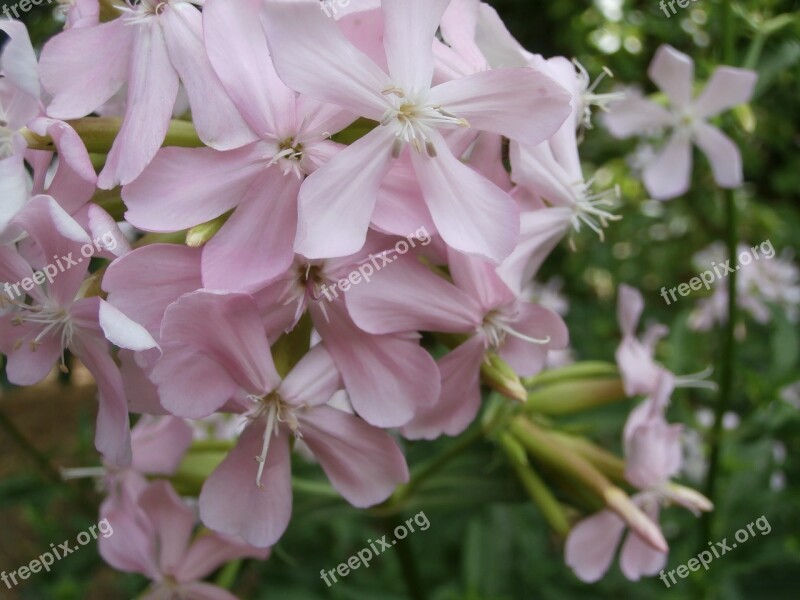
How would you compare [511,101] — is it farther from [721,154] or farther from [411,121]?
[721,154]

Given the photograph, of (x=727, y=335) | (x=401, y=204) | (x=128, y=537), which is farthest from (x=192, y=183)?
(x=727, y=335)

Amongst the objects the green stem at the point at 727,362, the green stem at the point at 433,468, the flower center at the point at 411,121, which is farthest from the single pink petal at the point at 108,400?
the green stem at the point at 727,362

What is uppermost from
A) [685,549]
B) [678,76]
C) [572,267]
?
[678,76]

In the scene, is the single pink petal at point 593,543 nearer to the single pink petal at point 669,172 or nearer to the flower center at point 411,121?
the flower center at point 411,121

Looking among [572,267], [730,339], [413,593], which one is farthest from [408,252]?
[572,267]

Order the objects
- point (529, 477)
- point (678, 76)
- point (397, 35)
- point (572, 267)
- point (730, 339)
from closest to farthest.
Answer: point (397, 35) < point (529, 477) < point (730, 339) < point (678, 76) < point (572, 267)

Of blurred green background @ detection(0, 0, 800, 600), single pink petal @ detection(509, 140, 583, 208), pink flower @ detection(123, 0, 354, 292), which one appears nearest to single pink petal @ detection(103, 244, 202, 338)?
pink flower @ detection(123, 0, 354, 292)

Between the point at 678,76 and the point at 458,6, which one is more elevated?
the point at 458,6

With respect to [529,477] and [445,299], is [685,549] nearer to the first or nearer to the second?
[529,477]
